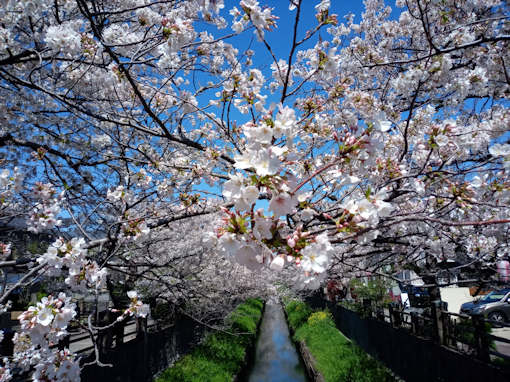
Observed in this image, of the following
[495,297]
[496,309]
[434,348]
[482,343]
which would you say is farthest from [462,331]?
[495,297]

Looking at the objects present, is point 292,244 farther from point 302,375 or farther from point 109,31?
point 302,375

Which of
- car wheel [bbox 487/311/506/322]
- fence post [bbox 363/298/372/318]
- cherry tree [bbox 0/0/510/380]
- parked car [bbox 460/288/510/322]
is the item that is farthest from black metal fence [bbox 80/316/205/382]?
car wheel [bbox 487/311/506/322]

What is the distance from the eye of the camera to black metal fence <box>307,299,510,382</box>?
4817mm

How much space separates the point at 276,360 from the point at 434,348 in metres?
9.53

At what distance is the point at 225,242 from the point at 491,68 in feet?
15.7

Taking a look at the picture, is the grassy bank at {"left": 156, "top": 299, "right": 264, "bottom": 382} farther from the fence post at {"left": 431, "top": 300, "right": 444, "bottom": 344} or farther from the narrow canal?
the fence post at {"left": 431, "top": 300, "right": 444, "bottom": 344}

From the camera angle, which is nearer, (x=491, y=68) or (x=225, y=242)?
(x=225, y=242)

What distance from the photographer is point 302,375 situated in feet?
38.0

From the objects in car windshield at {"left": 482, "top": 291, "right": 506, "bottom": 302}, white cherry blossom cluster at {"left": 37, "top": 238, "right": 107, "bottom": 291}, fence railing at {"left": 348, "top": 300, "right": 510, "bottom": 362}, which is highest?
white cherry blossom cluster at {"left": 37, "top": 238, "right": 107, "bottom": 291}

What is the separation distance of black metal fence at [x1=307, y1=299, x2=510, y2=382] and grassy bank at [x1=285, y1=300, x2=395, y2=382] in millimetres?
439

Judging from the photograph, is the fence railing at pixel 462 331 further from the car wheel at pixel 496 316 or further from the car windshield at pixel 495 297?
the car windshield at pixel 495 297

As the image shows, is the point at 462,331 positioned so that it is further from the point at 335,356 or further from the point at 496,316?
the point at 496,316

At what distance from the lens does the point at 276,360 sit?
45.2ft

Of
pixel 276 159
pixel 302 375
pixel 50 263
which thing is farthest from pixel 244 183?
pixel 302 375
